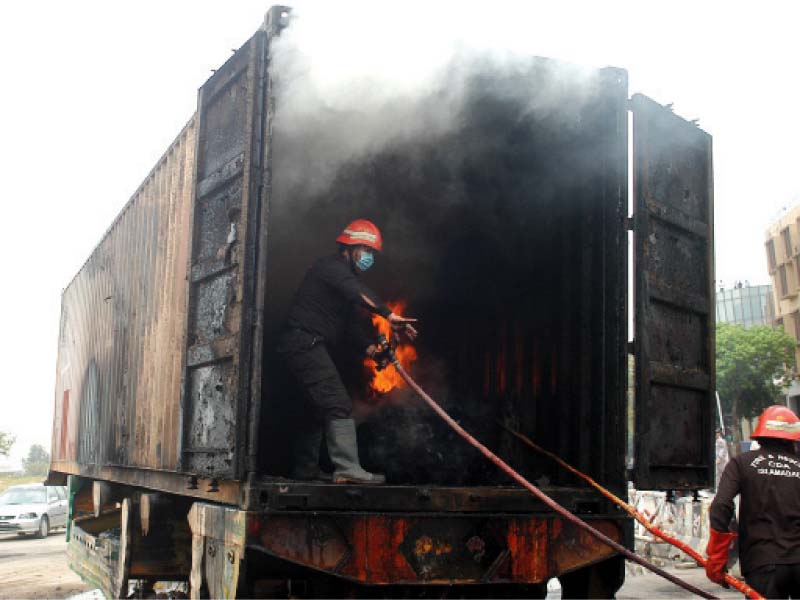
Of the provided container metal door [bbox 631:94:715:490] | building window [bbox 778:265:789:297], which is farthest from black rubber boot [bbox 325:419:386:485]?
building window [bbox 778:265:789:297]

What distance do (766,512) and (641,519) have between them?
0.71m

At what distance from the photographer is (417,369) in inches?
290

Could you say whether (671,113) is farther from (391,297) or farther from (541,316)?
(391,297)

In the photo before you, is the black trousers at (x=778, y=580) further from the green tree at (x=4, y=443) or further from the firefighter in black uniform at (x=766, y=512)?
the green tree at (x=4, y=443)

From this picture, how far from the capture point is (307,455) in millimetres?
6074

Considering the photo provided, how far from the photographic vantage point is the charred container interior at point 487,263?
5602 mm

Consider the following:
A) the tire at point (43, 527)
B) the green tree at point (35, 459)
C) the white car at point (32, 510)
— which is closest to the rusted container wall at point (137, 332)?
the white car at point (32, 510)

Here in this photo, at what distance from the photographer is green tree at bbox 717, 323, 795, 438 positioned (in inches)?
1505

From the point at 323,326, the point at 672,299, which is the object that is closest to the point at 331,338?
the point at 323,326

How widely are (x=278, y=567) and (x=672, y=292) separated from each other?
9.56ft

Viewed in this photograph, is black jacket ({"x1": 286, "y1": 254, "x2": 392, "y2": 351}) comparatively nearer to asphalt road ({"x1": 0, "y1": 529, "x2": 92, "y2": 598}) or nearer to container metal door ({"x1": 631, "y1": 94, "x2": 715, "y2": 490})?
container metal door ({"x1": 631, "y1": 94, "x2": 715, "y2": 490})

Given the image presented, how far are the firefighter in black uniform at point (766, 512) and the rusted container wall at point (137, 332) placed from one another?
323 cm

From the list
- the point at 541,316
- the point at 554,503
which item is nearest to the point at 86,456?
the point at 541,316

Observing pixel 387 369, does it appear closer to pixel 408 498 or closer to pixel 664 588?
pixel 408 498
